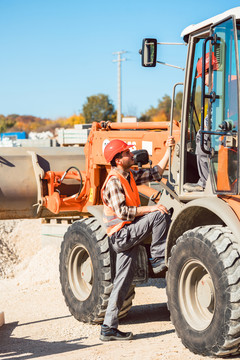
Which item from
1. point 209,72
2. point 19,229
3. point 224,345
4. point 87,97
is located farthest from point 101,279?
point 87,97

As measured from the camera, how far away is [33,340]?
6.85 meters

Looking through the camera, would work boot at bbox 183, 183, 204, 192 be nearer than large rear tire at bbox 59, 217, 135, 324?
Yes

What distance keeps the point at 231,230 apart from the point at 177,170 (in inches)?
53.7

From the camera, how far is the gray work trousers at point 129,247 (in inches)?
250

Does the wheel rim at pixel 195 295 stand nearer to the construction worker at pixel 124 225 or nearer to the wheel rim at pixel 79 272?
the construction worker at pixel 124 225

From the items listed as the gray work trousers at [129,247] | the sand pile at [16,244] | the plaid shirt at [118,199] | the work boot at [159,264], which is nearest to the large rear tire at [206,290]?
the work boot at [159,264]

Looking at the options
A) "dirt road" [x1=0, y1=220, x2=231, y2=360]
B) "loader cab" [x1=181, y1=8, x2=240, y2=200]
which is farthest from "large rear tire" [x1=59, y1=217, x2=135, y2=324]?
"loader cab" [x1=181, y1=8, x2=240, y2=200]

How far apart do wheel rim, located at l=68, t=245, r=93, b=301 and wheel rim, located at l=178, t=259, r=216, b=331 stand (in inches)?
76.6

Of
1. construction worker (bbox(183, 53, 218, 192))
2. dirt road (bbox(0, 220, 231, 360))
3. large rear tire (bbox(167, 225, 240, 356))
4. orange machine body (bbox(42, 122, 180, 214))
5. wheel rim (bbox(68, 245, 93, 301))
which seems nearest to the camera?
large rear tire (bbox(167, 225, 240, 356))

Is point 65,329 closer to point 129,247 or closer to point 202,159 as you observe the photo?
point 129,247

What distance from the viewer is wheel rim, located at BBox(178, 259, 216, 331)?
5.61 meters

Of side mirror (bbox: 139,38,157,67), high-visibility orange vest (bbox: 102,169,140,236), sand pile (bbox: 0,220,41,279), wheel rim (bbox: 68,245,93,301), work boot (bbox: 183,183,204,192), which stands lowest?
sand pile (bbox: 0,220,41,279)

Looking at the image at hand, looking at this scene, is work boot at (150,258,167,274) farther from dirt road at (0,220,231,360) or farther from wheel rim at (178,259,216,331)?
dirt road at (0,220,231,360)

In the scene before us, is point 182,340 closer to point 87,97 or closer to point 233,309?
point 233,309
